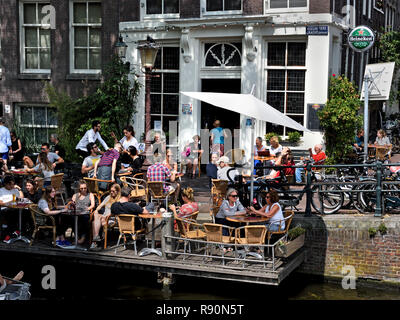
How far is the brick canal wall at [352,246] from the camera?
9.80 m

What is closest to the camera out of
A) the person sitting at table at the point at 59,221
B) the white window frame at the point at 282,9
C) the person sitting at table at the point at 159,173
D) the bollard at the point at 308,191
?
the person sitting at table at the point at 59,221

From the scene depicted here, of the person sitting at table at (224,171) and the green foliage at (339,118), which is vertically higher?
the green foliage at (339,118)

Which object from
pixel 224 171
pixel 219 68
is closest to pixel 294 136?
pixel 219 68

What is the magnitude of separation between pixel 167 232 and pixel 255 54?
24.9 ft

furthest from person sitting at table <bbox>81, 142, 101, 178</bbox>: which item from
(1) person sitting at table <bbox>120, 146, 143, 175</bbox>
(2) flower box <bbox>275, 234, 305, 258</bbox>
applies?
(2) flower box <bbox>275, 234, 305, 258</bbox>

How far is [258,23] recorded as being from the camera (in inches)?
583

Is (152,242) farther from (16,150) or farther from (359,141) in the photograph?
(359,141)

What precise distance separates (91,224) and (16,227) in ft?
5.37

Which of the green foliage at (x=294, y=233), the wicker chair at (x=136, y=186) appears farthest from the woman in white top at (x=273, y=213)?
the wicker chair at (x=136, y=186)

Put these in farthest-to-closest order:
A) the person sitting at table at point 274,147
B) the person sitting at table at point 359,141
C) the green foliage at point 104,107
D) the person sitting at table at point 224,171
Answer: the green foliage at point 104,107, the person sitting at table at point 359,141, the person sitting at table at point 274,147, the person sitting at table at point 224,171

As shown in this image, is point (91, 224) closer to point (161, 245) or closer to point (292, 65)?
point (161, 245)

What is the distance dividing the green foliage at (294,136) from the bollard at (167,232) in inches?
259

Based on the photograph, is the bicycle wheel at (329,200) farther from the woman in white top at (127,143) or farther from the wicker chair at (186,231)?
the woman in white top at (127,143)

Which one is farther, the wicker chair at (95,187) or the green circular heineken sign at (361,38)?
the green circular heineken sign at (361,38)
